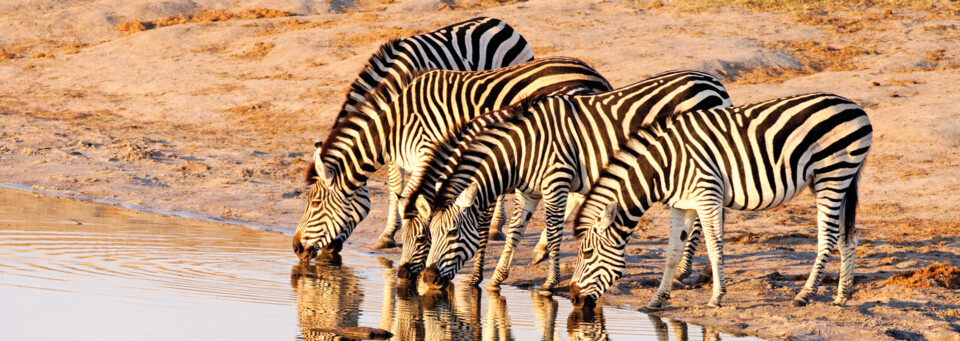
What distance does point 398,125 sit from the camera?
9.70m

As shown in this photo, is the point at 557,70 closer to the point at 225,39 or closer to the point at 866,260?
the point at 866,260

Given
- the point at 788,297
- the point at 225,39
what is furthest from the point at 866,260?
the point at 225,39

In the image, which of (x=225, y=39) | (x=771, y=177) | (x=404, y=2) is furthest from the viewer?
(x=404, y=2)

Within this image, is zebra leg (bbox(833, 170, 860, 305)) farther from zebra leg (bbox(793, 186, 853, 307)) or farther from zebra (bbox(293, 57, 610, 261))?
zebra (bbox(293, 57, 610, 261))

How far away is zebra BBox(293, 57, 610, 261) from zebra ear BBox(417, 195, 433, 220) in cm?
108

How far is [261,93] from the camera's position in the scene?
19.1 meters

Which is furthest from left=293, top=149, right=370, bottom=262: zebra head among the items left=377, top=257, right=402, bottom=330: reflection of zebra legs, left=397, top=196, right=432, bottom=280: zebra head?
left=397, top=196, right=432, bottom=280: zebra head

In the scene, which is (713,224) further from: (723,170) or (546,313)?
(546,313)

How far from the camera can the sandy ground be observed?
9078mm

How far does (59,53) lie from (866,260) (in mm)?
18541

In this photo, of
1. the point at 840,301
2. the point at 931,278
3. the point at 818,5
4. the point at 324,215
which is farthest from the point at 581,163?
the point at 818,5

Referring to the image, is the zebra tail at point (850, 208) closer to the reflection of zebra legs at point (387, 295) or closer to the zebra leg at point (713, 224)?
the zebra leg at point (713, 224)

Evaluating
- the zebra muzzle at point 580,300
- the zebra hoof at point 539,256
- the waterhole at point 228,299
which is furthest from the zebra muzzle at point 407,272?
the zebra hoof at point 539,256

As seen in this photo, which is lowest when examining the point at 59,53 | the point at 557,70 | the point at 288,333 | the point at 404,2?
the point at 288,333
